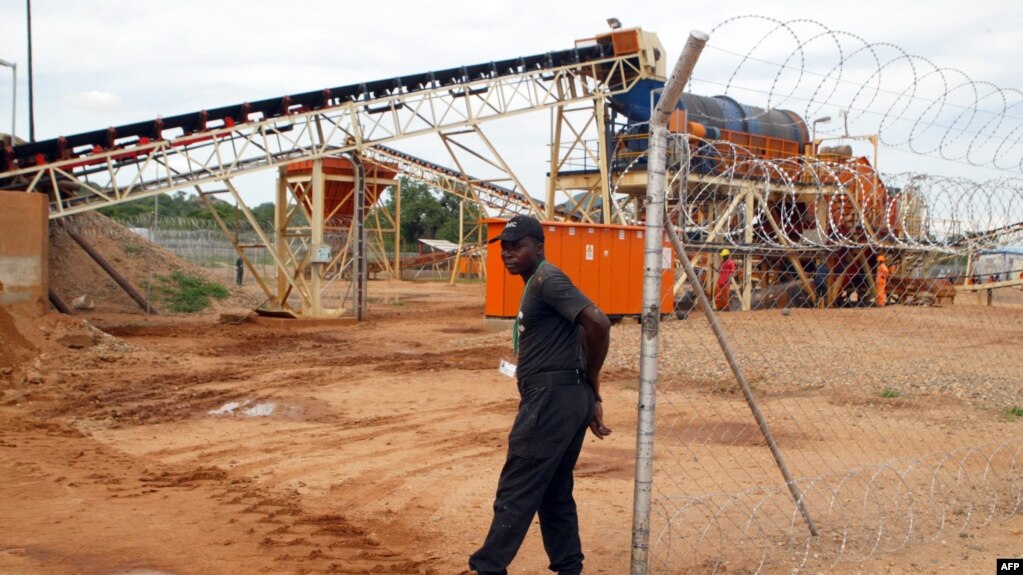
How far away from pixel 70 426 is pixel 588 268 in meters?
11.6

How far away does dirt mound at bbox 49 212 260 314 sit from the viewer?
22.0 m

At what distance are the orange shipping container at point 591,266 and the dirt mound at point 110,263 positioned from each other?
9.07m

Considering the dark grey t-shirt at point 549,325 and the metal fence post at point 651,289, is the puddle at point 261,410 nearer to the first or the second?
the dark grey t-shirt at point 549,325

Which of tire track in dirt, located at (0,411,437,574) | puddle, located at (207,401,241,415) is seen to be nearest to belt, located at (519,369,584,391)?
tire track in dirt, located at (0,411,437,574)

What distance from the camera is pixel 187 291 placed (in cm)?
2581

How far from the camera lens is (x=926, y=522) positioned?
592cm

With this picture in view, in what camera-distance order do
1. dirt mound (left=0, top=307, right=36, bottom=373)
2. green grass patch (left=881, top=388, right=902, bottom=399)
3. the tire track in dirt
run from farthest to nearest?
dirt mound (left=0, top=307, right=36, bottom=373)
green grass patch (left=881, top=388, right=902, bottom=399)
the tire track in dirt

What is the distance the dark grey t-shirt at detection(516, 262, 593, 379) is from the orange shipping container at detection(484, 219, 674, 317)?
13.2m

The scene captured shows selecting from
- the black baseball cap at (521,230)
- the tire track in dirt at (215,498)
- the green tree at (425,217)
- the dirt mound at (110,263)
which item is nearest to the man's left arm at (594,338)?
the black baseball cap at (521,230)

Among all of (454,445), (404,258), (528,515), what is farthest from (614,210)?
(404,258)

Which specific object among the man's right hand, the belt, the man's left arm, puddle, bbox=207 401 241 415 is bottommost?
puddle, bbox=207 401 241 415

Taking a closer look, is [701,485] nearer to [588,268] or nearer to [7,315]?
[7,315]

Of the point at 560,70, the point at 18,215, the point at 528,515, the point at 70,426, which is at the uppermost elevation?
the point at 560,70

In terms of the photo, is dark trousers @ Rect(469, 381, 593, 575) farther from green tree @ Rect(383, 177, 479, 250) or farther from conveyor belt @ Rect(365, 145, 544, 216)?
green tree @ Rect(383, 177, 479, 250)
